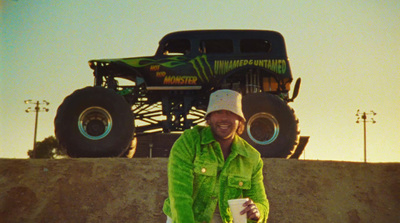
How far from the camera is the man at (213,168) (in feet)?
9.70

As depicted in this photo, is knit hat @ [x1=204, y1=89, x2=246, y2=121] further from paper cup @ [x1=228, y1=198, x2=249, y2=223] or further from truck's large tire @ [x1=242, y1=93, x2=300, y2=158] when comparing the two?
truck's large tire @ [x1=242, y1=93, x2=300, y2=158]

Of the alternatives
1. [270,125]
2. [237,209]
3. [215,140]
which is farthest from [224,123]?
[270,125]

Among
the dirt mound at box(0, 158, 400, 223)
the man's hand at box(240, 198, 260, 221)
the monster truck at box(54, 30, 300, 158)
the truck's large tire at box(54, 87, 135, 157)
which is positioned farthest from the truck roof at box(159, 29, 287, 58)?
the man's hand at box(240, 198, 260, 221)

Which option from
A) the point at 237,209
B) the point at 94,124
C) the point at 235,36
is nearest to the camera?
the point at 237,209

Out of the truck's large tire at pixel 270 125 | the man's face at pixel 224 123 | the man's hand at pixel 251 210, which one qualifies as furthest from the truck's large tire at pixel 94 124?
the man's hand at pixel 251 210

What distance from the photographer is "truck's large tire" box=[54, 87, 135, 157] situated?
825 cm

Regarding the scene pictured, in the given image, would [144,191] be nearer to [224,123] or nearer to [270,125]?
[270,125]

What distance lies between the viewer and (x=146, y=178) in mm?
7316

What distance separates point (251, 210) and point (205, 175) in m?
0.39

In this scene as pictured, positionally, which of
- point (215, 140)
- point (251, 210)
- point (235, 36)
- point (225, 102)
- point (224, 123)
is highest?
point (235, 36)

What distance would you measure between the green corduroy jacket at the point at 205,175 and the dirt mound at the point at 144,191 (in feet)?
12.5

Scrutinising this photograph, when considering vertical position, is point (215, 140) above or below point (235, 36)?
below

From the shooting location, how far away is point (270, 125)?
Result: 8.35 meters

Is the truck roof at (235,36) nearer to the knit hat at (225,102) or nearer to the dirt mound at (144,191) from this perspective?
the dirt mound at (144,191)
